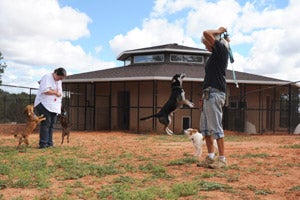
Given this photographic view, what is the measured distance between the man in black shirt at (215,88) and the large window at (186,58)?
16.9m

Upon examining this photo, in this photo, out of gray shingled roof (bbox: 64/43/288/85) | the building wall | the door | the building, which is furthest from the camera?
the door

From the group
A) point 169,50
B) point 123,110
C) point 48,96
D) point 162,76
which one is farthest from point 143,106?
point 48,96

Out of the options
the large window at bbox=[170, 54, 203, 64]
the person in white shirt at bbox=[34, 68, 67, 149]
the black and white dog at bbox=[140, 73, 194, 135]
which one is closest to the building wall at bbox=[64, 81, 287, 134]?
the large window at bbox=[170, 54, 203, 64]

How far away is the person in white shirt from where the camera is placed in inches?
346

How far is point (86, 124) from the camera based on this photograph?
2114 cm

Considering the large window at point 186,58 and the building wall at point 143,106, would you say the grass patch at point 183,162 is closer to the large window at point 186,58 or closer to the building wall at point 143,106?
the building wall at point 143,106

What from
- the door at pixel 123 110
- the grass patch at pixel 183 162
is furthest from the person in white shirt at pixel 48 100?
the door at pixel 123 110

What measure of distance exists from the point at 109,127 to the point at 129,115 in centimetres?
141

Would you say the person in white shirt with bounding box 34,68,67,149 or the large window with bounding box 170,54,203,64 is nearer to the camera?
the person in white shirt with bounding box 34,68,67,149

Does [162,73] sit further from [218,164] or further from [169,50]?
[218,164]

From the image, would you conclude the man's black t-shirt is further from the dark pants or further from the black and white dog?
the dark pants

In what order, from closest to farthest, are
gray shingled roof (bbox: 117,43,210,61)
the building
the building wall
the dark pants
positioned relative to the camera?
the dark pants < the building < the building wall < gray shingled roof (bbox: 117,43,210,61)

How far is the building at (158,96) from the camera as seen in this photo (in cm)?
1931

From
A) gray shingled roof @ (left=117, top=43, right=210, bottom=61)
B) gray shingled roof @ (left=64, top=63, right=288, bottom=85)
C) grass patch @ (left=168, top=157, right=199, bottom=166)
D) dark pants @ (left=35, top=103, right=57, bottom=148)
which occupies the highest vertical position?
gray shingled roof @ (left=117, top=43, right=210, bottom=61)
